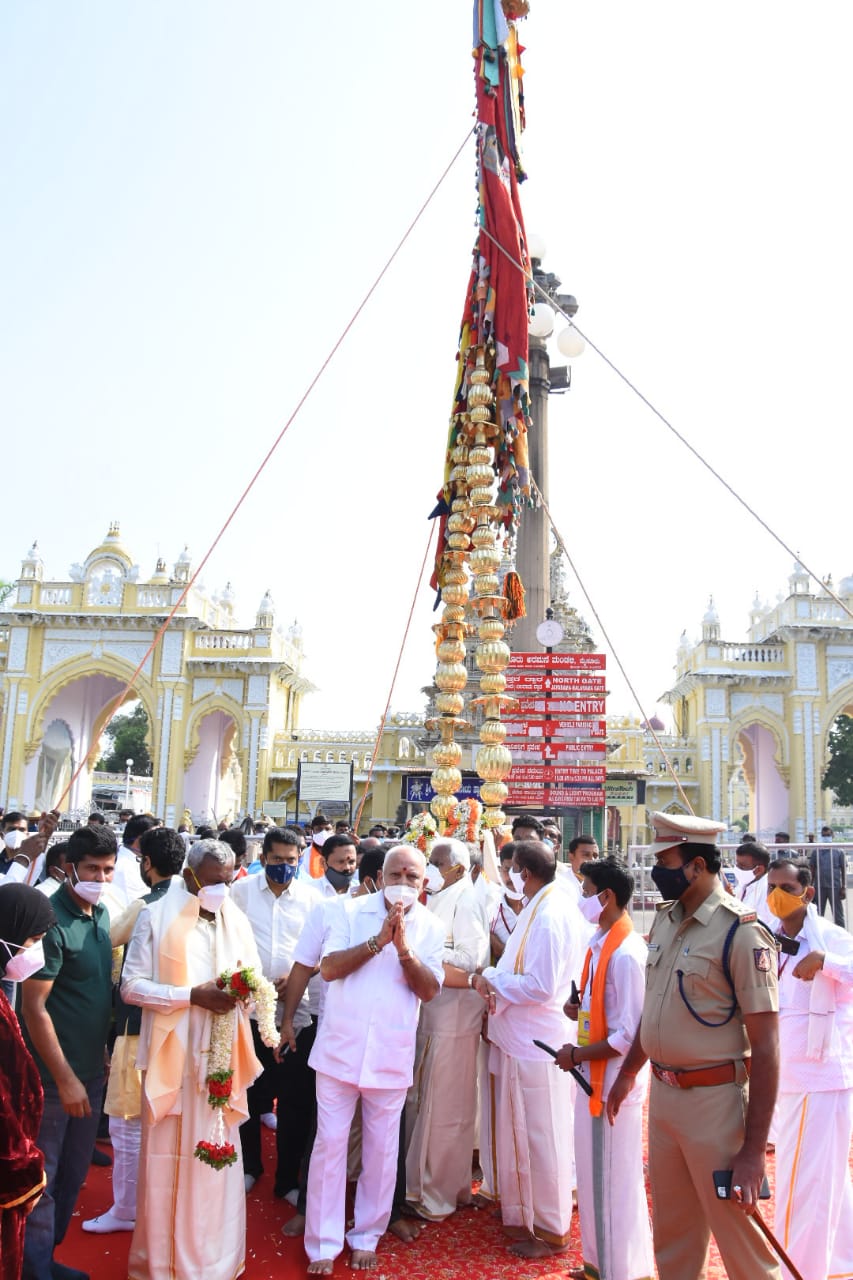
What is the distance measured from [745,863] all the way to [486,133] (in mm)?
6730

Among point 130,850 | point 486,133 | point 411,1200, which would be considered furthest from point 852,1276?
point 486,133

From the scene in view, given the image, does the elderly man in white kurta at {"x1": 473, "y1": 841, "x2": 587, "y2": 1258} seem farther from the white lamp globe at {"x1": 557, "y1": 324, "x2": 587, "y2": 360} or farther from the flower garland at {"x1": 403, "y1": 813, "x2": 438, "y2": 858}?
the white lamp globe at {"x1": 557, "y1": 324, "x2": 587, "y2": 360}

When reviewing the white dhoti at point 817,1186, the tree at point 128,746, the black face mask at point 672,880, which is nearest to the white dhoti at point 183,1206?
the black face mask at point 672,880

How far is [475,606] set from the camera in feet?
28.6

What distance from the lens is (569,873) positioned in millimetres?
8117

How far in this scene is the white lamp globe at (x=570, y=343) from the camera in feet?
37.7

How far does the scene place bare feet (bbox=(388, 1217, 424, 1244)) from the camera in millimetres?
4504

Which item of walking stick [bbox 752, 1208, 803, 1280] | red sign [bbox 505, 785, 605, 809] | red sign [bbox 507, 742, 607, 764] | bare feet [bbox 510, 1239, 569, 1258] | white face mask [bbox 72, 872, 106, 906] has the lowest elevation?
bare feet [bbox 510, 1239, 569, 1258]

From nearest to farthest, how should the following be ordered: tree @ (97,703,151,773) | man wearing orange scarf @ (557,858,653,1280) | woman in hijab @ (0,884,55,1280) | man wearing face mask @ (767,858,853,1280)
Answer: woman in hijab @ (0,884,55,1280), man wearing orange scarf @ (557,858,653,1280), man wearing face mask @ (767,858,853,1280), tree @ (97,703,151,773)

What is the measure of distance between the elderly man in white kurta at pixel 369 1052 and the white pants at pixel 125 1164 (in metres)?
0.99

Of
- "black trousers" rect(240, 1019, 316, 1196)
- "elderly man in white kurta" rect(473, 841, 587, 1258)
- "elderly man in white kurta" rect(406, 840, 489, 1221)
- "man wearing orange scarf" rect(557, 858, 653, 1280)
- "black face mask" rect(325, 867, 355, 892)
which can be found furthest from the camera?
"black face mask" rect(325, 867, 355, 892)

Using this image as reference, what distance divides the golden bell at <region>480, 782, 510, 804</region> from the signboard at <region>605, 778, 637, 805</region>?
17.1 m

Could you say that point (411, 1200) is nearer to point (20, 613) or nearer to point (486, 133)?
point (486, 133)

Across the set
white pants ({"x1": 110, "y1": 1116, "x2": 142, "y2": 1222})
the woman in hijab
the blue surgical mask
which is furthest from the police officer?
white pants ({"x1": 110, "y1": 1116, "x2": 142, "y2": 1222})
